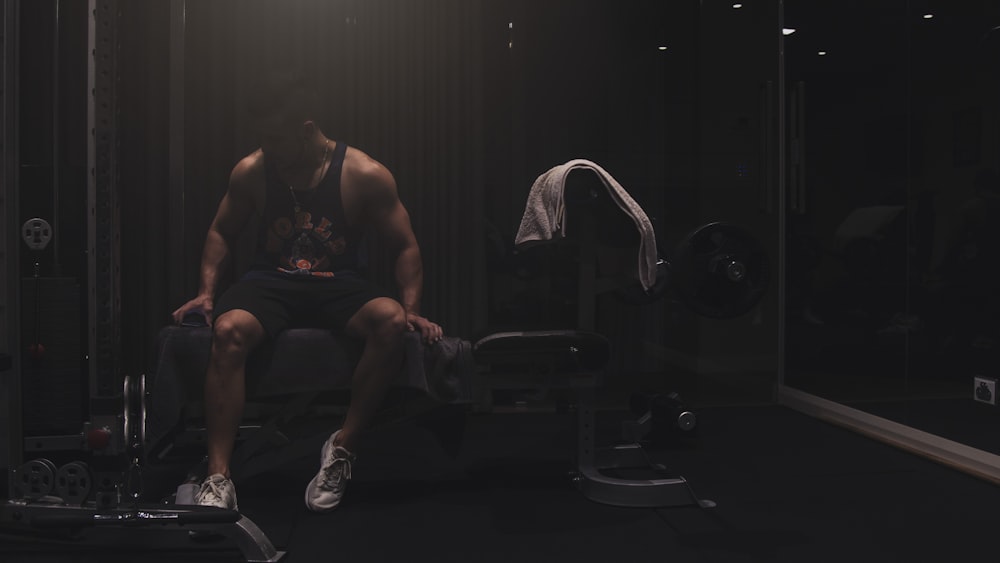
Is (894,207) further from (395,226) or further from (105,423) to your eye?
(105,423)

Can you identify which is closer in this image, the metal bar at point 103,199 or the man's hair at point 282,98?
the metal bar at point 103,199

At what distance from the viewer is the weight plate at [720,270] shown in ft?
8.25

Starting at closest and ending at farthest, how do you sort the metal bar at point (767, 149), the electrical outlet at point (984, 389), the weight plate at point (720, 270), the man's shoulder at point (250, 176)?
the weight plate at point (720, 270), the man's shoulder at point (250, 176), the electrical outlet at point (984, 389), the metal bar at point (767, 149)

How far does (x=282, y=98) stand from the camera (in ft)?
8.30

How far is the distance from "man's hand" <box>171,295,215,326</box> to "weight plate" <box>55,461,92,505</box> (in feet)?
1.78

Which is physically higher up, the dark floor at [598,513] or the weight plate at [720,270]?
the weight plate at [720,270]

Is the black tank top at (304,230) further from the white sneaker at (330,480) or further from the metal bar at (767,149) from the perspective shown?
the metal bar at (767,149)

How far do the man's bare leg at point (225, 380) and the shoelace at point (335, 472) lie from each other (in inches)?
11.0

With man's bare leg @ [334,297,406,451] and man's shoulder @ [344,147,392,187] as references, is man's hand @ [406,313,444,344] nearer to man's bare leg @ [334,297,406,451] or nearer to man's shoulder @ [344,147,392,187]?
man's bare leg @ [334,297,406,451]

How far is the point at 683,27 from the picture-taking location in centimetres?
400

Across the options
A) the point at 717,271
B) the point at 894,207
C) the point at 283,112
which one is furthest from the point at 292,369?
the point at 894,207

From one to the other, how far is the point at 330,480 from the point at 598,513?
787mm

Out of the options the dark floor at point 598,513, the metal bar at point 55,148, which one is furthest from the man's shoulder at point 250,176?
the dark floor at point 598,513

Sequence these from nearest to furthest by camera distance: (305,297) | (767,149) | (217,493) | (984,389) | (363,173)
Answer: (217,493), (305,297), (363,173), (984,389), (767,149)
